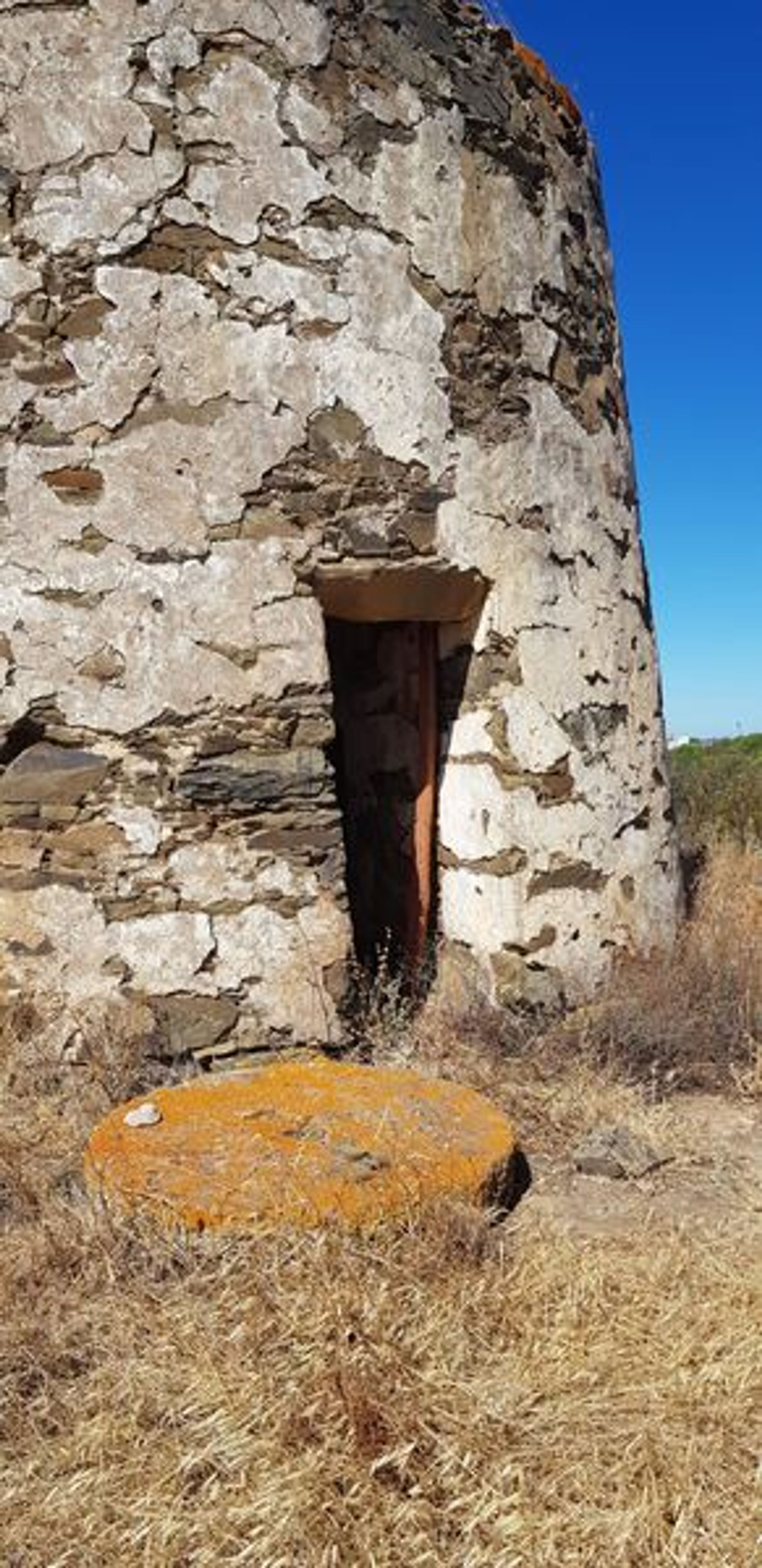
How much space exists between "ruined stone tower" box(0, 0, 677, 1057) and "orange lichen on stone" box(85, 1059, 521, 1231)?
64 centimetres

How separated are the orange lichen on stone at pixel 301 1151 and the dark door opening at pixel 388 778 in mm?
1078

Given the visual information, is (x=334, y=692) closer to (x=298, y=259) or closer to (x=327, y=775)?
(x=327, y=775)

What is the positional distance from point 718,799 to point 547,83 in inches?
218

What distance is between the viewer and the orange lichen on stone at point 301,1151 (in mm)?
2596

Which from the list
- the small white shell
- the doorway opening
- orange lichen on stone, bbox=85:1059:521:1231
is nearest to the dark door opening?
the doorway opening

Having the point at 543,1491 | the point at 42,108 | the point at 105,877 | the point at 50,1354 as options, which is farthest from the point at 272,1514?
the point at 42,108

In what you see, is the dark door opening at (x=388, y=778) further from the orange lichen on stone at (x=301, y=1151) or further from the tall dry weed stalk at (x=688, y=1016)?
the orange lichen on stone at (x=301, y=1151)

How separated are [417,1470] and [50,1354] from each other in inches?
29.6

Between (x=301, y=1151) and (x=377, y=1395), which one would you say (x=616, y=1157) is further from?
(x=377, y=1395)

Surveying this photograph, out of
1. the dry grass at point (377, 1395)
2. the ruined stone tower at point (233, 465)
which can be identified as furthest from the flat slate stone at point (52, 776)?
the dry grass at point (377, 1395)

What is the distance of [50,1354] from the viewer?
7.11 ft

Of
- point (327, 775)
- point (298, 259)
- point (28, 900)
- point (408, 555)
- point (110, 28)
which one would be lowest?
point (28, 900)

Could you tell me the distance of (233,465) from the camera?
3.78 metres

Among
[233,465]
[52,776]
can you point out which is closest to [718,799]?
[233,465]
